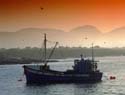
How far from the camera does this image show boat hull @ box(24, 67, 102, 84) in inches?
3302

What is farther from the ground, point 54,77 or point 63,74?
point 63,74

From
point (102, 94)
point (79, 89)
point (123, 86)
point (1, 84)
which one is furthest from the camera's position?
point (1, 84)

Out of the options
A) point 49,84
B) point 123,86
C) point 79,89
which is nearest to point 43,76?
point 49,84

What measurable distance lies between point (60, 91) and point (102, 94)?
7.47 metres

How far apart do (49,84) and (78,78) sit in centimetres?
497

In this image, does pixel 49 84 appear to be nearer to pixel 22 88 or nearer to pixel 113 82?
pixel 22 88

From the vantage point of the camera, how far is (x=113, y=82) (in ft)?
303

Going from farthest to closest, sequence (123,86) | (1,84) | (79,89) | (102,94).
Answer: (1,84) → (123,86) → (79,89) → (102,94)

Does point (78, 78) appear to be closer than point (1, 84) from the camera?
Yes

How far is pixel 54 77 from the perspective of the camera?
84750 mm

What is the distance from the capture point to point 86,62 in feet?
283

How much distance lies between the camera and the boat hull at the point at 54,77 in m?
83.9

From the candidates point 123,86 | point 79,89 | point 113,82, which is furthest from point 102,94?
point 113,82

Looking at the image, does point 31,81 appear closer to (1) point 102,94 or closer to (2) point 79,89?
(2) point 79,89
